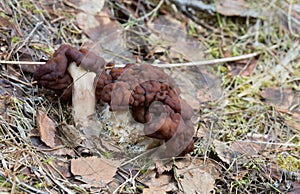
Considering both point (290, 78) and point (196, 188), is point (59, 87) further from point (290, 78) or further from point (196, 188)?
point (290, 78)

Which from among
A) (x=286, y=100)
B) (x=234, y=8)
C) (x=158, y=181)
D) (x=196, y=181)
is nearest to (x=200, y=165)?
(x=196, y=181)

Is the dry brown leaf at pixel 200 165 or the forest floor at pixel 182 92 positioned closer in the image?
the forest floor at pixel 182 92

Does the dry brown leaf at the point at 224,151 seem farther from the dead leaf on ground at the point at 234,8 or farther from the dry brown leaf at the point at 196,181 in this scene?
the dead leaf on ground at the point at 234,8

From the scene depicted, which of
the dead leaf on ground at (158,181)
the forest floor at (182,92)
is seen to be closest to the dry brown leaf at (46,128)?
the forest floor at (182,92)

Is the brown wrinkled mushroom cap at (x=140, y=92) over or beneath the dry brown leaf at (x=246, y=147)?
over

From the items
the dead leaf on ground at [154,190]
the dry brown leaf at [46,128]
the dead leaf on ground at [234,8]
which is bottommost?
the dead leaf on ground at [154,190]

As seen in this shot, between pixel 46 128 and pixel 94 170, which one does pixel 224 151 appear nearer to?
pixel 94 170

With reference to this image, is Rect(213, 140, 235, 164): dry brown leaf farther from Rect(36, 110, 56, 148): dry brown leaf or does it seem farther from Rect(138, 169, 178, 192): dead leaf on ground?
Rect(36, 110, 56, 148): dry brown leaf

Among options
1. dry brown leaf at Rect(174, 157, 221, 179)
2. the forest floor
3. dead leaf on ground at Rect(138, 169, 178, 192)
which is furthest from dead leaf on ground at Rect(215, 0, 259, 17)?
dead leaf on ground at Rect(138, 169, 178, 192)

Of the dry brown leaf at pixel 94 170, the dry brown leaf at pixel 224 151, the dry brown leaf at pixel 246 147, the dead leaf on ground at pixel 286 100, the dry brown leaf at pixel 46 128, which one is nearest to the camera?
the dry brown leaf at pixel 94 170
